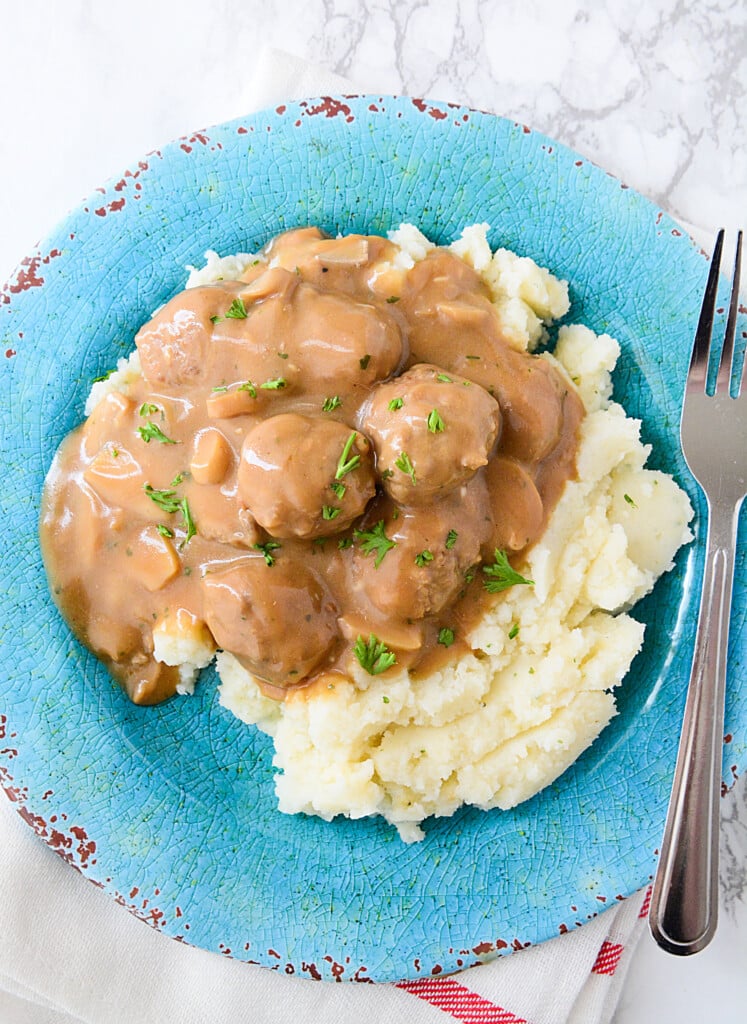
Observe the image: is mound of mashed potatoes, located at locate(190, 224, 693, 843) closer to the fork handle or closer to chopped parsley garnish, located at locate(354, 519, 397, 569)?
the fork handle

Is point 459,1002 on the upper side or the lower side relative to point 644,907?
lower

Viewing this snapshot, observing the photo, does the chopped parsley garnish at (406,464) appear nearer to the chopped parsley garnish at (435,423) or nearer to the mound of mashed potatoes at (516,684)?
the chopped parsley garnish at (435,423)

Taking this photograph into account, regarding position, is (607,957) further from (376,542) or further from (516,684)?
(376,542)

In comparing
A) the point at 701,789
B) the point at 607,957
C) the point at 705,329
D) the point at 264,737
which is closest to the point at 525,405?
the point at 705,329

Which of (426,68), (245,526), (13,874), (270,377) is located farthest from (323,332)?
(13,874)

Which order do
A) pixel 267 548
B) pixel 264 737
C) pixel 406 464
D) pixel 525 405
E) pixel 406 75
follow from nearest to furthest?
pixel 406 464 < pixel 267 548 < pixel 525 405 < pixel 264 737 < pixel 406 75

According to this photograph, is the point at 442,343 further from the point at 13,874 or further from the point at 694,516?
the point at 13,874

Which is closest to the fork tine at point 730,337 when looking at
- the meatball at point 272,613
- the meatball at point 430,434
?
the meatball at point 430,434
